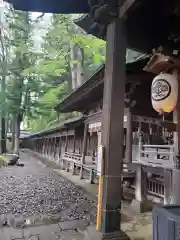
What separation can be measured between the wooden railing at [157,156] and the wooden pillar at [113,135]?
240cm

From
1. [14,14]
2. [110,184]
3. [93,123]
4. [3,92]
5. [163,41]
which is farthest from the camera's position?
[3,92]

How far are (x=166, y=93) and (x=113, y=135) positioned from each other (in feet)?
3.77

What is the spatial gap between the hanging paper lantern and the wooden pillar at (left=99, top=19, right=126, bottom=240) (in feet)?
2.27

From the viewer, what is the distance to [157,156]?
20.5 feet

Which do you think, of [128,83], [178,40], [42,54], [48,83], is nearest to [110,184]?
[178,40]

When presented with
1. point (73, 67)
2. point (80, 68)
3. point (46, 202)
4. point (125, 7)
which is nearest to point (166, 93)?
point (125, 7)

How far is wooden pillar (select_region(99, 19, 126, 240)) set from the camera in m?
3.55

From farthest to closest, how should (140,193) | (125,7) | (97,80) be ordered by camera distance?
1. (97,80)
2. (140,193)
3. (125,7)

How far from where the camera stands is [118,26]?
12.5ft

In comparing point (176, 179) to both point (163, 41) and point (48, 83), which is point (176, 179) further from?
point (48, 83)

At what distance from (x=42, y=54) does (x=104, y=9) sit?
61.6 ft

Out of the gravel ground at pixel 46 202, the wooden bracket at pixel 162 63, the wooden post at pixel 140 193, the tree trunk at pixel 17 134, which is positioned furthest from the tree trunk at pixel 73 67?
the wooden bracket at pixel 162 63

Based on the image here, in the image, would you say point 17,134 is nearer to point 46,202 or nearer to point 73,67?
point 73,67

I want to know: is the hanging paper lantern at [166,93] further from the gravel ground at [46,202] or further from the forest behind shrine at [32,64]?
the forest behind shrine at [32,64]
